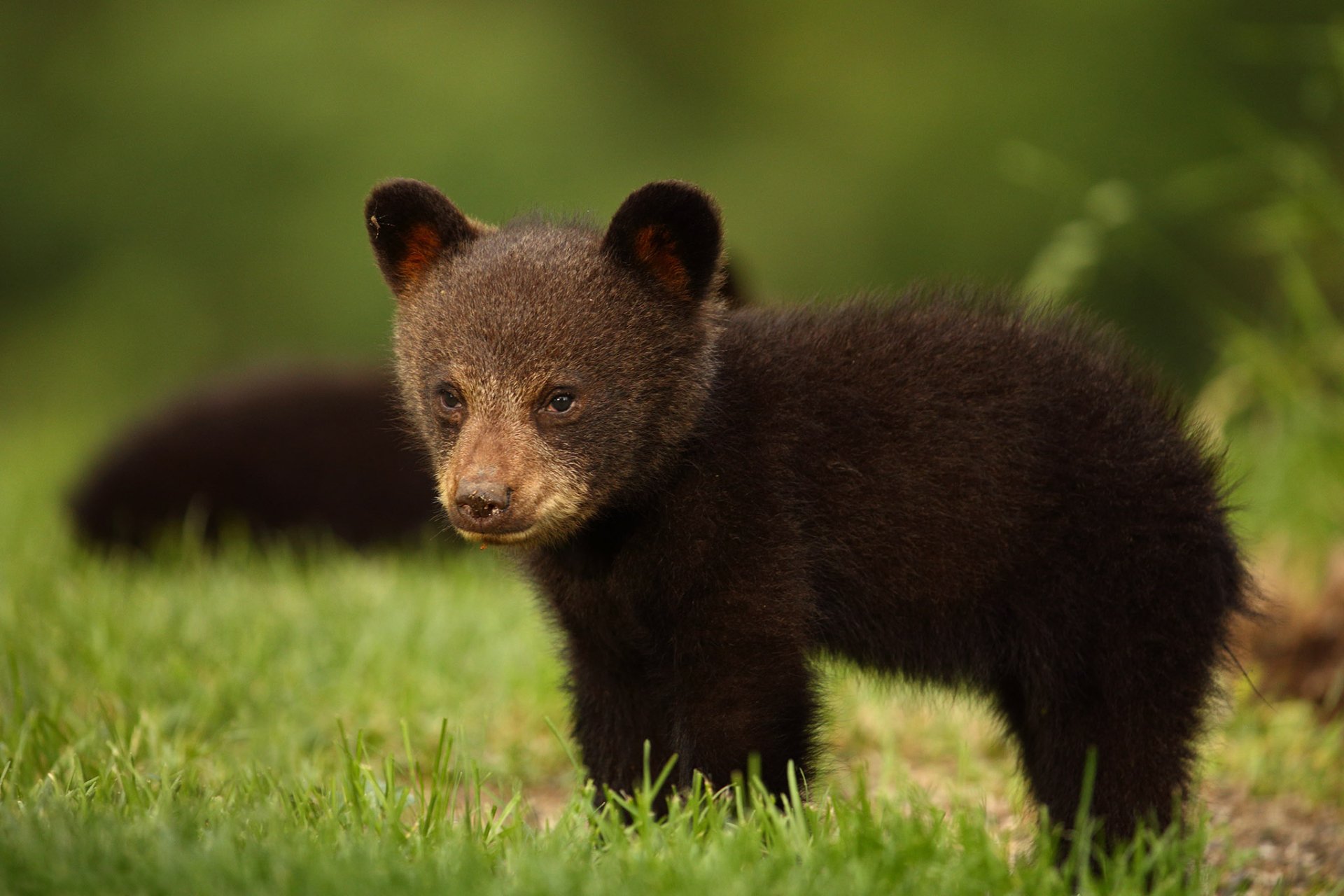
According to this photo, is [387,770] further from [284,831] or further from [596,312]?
[596,312]

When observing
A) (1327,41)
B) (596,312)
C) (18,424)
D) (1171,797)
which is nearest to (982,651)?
(1171,797)

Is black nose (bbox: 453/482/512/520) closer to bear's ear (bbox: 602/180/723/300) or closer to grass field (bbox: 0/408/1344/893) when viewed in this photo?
grass field (bbox: 0/408/1344/893)

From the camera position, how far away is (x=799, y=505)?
3590mm

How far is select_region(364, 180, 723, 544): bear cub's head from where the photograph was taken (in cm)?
345

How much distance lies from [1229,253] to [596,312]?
39.1 ft

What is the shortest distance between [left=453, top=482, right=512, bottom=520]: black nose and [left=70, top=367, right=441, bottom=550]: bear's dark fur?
12.6 feet

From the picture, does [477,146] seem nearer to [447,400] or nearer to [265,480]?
[265,480]

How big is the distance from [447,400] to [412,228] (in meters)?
0.54

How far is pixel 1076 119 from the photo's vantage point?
13875 mm

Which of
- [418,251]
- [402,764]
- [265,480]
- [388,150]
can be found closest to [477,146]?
[388,150]

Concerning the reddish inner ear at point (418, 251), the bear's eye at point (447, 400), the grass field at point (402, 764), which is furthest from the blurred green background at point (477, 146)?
the bear's eye at point (447, 400)

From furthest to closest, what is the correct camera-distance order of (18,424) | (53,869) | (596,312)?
(18,424)
(596,312)
(53,869)

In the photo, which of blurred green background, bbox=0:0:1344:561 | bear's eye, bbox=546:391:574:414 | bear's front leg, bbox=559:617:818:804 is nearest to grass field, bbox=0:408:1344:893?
bear's front leg, bbox=559:617:818:804

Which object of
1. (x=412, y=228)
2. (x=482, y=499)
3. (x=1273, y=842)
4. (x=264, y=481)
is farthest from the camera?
(x=264, y=481)
